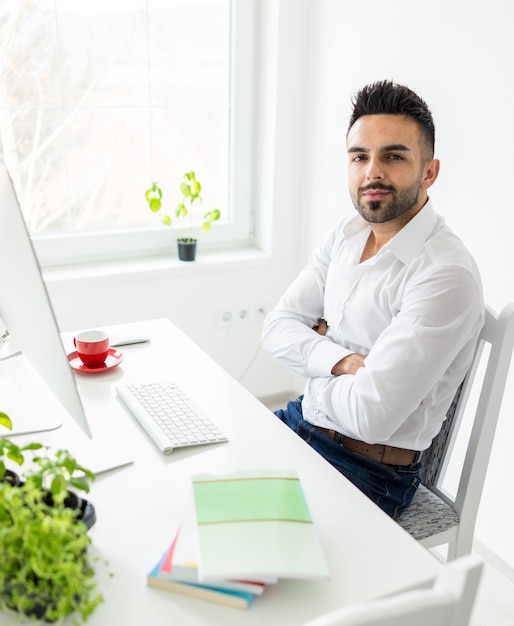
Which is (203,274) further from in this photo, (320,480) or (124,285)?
(320,480)

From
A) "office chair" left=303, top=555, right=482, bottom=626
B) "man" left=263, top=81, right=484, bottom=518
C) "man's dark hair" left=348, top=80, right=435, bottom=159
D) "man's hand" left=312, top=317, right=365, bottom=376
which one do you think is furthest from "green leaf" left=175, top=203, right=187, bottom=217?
"office chair" left=303, top=555, right=482, bottom=626

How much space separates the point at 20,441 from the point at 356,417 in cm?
67

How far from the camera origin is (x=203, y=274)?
2.67m

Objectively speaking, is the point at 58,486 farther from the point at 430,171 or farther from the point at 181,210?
the point at 181,210

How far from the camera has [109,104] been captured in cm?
251

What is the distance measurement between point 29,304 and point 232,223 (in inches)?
74.5

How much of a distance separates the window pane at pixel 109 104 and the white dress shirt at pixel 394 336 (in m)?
1.20

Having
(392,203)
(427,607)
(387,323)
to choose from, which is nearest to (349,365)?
(387,323)

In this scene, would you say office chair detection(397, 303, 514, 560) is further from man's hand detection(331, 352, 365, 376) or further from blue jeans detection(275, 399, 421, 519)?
man's hand detection(331, 352, 365, 376)

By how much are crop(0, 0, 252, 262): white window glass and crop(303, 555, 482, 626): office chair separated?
7.11 ft

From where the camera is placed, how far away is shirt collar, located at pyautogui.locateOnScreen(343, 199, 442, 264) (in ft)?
4.93

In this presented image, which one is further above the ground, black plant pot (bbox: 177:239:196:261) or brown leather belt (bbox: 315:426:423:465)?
black plant pot (bbox: 177:239:196:261)

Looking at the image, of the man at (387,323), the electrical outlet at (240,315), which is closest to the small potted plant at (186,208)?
the electrical outlet at (240,315)

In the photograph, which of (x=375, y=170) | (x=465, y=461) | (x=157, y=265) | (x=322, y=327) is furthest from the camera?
(x=157, y=265)
